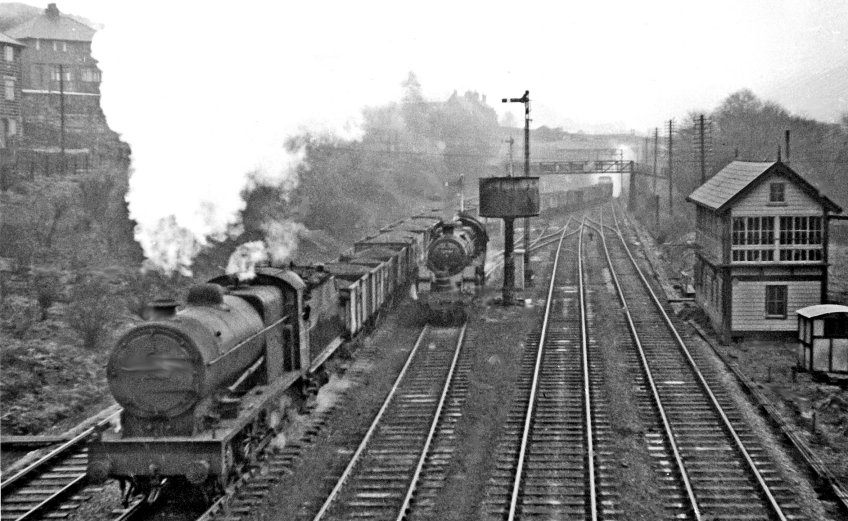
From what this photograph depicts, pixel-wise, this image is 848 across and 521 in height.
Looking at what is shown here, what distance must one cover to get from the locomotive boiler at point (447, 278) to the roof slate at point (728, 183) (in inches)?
304

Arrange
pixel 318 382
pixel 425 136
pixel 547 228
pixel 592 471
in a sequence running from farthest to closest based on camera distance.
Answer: pixel 425 136
pixel 547 228
pixel 318 382
pixel 592 471

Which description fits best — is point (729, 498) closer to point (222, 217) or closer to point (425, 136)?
point (222, 217)

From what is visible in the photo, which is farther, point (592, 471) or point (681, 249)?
point (681, 249)

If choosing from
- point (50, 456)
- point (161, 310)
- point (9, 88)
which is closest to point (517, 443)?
point (161, 310)

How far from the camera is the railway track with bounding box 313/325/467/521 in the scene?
12.2m

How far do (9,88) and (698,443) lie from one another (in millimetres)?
39838

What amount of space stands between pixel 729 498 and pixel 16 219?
84.1 ft

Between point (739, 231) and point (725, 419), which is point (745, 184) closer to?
point (739, 231)

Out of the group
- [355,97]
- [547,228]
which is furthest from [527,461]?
[547,228]

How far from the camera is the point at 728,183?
25.2 metres

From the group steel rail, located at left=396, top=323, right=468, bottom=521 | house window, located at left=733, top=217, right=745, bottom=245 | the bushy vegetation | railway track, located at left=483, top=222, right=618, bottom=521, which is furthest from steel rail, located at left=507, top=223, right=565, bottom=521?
the bushy vegetation

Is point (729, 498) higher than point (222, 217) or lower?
lower

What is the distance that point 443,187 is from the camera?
69.3 meters

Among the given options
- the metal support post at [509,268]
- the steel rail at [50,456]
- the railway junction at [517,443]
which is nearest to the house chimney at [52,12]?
the metal support post at [509,268]
